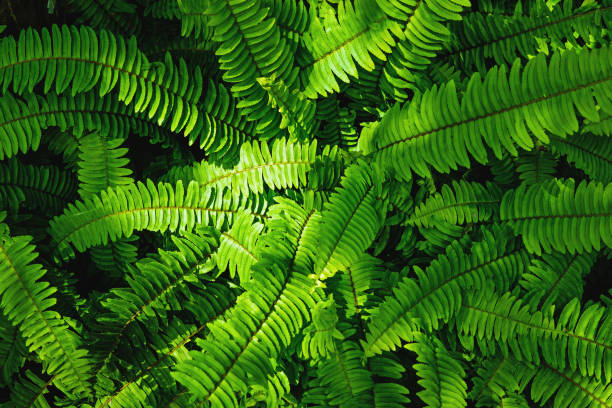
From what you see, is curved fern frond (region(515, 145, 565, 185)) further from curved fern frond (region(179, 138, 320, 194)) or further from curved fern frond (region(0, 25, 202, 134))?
curved fern frond (region(0, 25, 202, 134))

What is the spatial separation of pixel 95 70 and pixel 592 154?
2.73m

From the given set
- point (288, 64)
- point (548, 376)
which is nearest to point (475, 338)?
point (548, 376)

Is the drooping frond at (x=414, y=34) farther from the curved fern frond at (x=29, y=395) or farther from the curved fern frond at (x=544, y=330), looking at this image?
the curved fern frond at (x=29, y=395)

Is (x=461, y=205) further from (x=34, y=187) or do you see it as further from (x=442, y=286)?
(x=34, y=187)

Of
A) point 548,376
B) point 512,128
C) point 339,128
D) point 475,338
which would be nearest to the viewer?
point 512,128

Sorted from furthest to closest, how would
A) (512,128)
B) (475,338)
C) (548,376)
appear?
(475,338)
(548,376)
(512,128)

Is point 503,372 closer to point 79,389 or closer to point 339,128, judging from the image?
point 339,128

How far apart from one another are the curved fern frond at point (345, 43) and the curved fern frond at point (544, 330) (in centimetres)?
129

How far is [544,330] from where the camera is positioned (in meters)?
2.08

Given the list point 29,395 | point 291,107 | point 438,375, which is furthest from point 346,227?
point 29,395

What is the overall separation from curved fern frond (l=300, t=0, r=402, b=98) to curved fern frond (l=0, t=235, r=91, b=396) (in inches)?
63.3

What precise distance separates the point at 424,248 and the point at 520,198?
55 centimetres

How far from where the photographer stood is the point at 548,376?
2125mm

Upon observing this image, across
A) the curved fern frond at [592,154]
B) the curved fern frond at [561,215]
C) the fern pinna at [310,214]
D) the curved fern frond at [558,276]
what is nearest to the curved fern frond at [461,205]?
the fern pinna at [310,214]
